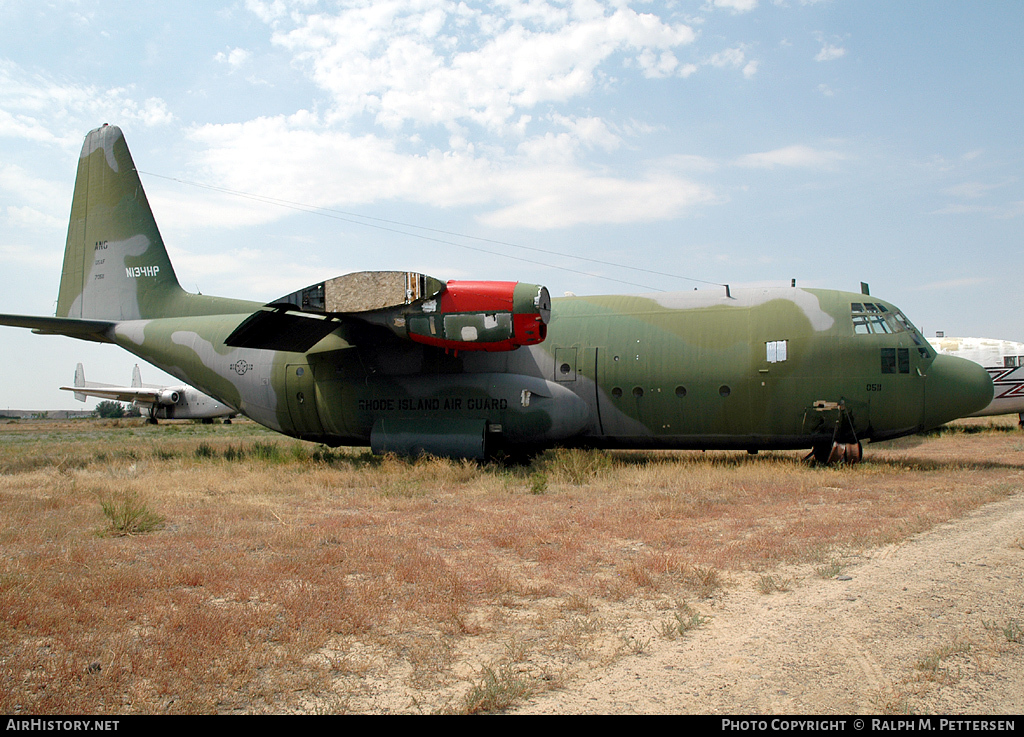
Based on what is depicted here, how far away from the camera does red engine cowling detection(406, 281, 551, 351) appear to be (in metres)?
13.0

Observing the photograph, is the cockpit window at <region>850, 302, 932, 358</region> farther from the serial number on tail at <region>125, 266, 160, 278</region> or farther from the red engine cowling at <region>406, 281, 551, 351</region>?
the serial number on tail at <region>125, 266, 160, 278</region>

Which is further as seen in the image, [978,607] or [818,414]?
[818,414]

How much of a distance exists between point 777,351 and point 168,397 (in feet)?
141

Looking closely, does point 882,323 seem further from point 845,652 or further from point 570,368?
point 845,652

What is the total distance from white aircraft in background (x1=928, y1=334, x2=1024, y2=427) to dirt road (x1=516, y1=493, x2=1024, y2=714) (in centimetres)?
2010

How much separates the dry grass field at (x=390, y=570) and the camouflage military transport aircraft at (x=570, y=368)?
4.15ft

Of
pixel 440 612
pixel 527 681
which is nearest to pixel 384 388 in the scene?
pixel 440 612

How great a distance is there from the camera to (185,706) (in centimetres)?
356

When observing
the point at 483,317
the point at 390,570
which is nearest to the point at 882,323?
the point at 483,317

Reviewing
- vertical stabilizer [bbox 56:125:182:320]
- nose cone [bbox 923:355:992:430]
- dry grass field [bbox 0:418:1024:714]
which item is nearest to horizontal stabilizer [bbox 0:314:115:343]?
vertical stabilizer [bbox 56:125:182:320]

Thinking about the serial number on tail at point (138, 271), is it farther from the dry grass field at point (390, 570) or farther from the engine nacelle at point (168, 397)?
the engine nacelle at point (168, 397)

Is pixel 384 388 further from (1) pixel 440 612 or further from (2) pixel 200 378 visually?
(1) pixel 440 612

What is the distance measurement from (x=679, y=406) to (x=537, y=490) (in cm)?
439

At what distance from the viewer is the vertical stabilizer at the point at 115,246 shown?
18547mm
